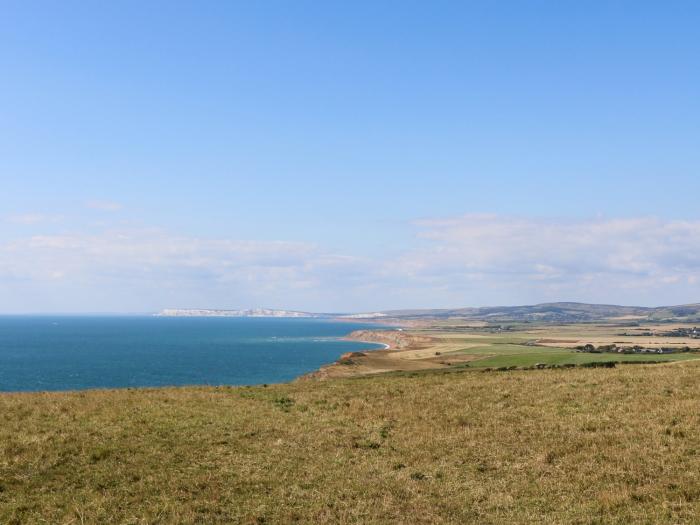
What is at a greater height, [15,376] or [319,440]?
[319,440]

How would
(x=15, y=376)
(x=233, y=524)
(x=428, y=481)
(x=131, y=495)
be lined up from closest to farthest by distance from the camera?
(x=233, y=524)
(x=131, y=495)
(x=428, y=481)
(x=15, y=376)

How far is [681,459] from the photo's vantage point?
18094mm

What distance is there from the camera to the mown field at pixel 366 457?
1491cm

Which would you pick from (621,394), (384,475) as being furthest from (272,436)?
(621,394)

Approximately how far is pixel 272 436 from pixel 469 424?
9.20 m

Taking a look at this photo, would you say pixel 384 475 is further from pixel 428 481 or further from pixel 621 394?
pixel 621 394

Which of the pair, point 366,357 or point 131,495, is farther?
point 366,357

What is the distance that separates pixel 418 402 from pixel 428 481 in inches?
530

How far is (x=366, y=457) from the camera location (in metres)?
20.5

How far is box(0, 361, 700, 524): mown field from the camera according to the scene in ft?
48.9

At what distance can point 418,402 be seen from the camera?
30891 millimetres

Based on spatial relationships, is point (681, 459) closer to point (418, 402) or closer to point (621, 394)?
point (621, 394)

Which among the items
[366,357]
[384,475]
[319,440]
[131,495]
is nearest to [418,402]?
[319,440]

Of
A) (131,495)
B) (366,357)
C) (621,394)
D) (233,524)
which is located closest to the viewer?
(233,524)
